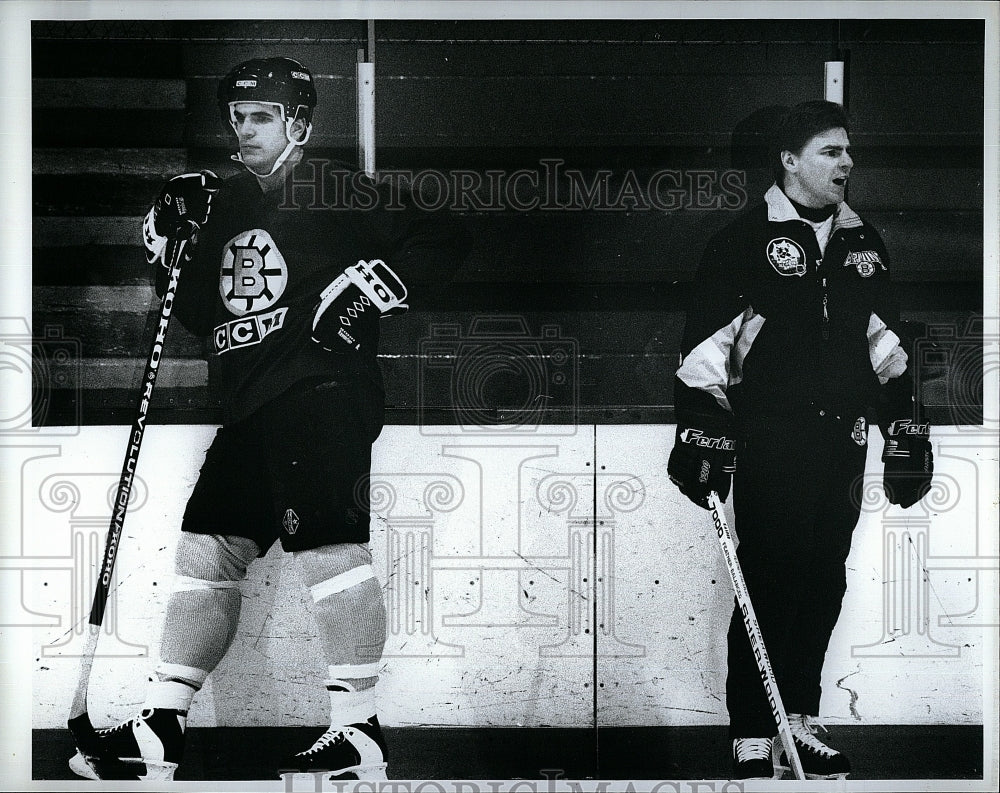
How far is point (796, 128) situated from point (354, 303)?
105 centimetres

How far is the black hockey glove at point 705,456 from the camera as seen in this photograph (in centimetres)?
219

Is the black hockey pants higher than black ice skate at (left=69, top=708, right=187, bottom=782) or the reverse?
higher

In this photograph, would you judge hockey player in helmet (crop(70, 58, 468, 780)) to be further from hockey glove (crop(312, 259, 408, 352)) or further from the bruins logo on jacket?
the bruins logo on jacket

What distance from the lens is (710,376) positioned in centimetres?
220

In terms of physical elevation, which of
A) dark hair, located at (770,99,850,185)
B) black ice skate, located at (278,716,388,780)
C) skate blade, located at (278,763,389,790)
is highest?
dark hair, located at (770,99,850,185)

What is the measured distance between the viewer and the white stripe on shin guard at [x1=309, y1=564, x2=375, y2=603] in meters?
2.18

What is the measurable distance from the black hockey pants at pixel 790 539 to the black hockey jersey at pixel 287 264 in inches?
34.2

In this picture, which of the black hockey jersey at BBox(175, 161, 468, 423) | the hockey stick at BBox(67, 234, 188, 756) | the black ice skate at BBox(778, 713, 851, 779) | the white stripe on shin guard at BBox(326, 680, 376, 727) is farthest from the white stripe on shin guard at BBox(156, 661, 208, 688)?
the black ice skate at BBox(778, 713, 851, 779)

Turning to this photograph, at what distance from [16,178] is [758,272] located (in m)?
1.66

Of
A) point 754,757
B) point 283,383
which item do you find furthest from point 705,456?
point 283,383

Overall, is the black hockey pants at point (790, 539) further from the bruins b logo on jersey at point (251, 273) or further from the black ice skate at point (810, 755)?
the bruins b logo on jersey at point (251, 273)

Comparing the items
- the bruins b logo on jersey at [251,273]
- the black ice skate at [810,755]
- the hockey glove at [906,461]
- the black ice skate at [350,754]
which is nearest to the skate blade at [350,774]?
the black ice skate at [350,754]

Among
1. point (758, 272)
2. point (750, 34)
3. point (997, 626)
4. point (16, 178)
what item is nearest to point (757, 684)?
point (997, 626)

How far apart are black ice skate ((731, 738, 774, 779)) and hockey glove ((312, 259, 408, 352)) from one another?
4.06 feet
